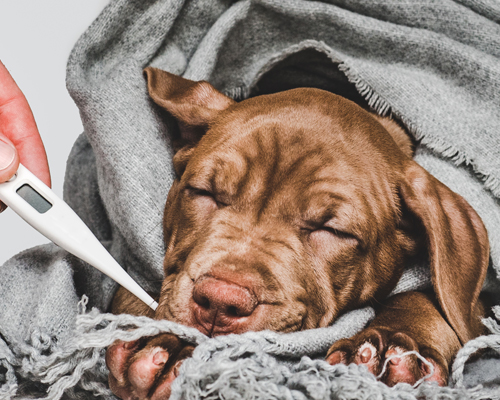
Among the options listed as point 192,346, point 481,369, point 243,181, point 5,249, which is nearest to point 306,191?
point 243,181

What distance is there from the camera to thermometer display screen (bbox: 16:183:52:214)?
1944mm

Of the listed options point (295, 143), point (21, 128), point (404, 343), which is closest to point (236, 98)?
point (295, 143)

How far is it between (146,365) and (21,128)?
1.38 metres

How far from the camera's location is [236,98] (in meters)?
3.10

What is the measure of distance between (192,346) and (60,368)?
0.39m

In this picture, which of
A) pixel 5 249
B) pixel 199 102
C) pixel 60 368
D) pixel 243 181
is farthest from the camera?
pixel 5 249

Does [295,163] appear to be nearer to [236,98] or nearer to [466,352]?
[466,352]

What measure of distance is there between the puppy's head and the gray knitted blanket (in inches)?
5.4

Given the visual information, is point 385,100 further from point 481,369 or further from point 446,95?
point 481,369

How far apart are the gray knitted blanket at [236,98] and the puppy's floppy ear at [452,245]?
14cm

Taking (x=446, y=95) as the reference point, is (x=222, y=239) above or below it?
above

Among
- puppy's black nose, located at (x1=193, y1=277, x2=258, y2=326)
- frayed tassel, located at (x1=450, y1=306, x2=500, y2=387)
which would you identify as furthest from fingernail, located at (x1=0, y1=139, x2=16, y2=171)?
frayed tassel, located at (x1=450, y1=306, x2=500, y2=387)

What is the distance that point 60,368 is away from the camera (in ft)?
5.36

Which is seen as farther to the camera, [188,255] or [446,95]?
[446,95]
